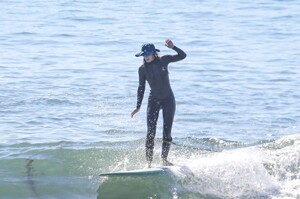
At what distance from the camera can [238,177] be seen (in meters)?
13.0

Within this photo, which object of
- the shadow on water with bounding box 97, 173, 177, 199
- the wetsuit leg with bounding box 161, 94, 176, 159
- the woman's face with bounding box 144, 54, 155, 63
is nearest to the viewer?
the woman's face with bounding box 144, 54, 155, 63

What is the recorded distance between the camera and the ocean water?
43.0 feet

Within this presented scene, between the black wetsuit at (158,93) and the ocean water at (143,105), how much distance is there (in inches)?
23.5

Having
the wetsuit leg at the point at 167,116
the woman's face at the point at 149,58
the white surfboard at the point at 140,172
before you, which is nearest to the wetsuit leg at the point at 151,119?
the wetsuit leg at the point at 167,116

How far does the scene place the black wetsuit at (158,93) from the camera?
1277cm

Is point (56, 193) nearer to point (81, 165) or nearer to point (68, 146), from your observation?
point (81, 165)

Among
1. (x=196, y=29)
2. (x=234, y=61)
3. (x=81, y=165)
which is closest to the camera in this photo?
(x=81, y=165)

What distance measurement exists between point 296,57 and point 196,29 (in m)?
6.15

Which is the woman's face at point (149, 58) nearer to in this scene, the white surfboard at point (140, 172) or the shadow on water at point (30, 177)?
the white surfboard at point (140, 172)

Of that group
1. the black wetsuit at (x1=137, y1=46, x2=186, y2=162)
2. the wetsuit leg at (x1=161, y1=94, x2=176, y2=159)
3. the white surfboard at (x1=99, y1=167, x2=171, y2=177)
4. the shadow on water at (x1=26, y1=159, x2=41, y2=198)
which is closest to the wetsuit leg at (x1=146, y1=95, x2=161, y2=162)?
the black wetsuit at (x1=137, y1=46, x2=186, y2=162)

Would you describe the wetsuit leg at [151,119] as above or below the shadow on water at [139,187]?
above

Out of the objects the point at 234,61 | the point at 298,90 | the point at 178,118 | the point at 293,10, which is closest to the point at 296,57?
the point at 234,61

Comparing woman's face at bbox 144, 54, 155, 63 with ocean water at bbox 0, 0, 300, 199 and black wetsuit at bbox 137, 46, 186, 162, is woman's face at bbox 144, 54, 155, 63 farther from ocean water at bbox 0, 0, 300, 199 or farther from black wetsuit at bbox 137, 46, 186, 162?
ocean water at bbox 0, 0, 300, 199

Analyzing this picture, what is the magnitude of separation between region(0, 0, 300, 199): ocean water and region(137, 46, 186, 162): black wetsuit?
0.60 metres
